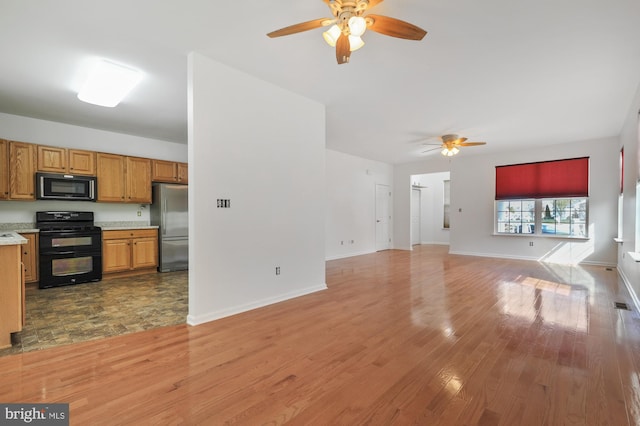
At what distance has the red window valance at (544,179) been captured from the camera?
6.62 meters

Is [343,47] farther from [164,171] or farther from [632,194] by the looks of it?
[164,171]

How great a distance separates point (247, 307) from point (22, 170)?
4.37 metres

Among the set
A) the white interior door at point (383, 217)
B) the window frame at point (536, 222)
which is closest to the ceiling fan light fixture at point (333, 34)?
the white interior door at point (383, 217)

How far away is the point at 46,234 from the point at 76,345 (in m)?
3.15

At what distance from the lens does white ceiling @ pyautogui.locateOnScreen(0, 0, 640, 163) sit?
2377mm

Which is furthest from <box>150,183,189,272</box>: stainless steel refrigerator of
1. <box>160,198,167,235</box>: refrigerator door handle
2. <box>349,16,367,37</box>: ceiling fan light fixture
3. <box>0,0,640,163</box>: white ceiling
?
<box>349,16,367,37</box>: ceiling fan light fixture

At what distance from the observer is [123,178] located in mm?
5566

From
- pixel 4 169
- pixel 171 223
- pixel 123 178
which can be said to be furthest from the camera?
pixel 171 223

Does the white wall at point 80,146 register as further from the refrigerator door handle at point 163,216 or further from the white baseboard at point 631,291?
the white baseboard at point 631,291

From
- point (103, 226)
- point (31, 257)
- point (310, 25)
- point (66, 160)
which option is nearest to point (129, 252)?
point (103, 226)

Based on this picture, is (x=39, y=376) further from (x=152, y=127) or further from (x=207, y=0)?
(x=152, y=127)

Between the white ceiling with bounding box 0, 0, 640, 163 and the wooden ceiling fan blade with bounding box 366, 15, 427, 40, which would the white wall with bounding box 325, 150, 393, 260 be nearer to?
the white ceiling with bounding box 0, 0, 640, 163

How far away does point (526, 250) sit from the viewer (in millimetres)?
7297

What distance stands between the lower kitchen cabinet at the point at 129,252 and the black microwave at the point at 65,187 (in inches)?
29.8
